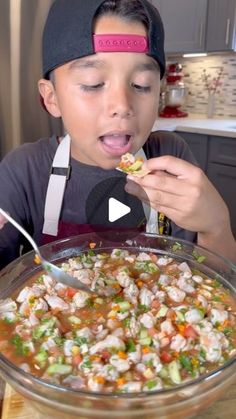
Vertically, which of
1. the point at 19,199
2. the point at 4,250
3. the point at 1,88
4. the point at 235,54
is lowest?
the point at 4,250

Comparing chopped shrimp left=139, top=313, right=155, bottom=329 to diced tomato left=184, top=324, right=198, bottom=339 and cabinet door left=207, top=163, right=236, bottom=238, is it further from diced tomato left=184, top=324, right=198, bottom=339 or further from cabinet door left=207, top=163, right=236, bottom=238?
cabinet door left=207, top=163, right=236, bottom=238

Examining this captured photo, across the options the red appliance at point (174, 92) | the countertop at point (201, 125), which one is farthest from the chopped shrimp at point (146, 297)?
the red appliance at point (174, 92)

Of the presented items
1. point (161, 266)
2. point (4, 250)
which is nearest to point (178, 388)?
point (161, 266)

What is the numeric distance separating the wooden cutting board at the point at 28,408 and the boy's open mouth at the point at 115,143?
54 centimetres

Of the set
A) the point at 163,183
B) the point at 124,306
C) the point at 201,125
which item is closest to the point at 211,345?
the point at 124,306

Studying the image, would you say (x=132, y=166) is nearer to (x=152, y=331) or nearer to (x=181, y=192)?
(x=181, y=192)

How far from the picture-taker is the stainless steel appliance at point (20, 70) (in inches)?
78.8

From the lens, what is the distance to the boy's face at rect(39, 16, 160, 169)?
2.54 ft

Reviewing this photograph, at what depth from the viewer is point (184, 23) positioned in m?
2.95

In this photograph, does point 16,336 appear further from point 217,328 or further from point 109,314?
point 217,328

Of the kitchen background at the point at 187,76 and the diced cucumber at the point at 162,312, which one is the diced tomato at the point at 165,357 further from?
the kitchen background at the point at 187,76

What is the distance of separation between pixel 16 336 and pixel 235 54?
121 inches

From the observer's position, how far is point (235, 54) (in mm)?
3045

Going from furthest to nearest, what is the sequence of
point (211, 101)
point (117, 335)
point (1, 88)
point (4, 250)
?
point (211, 101)
point (1, 88)
point (4, 250)
point (117, 335)
